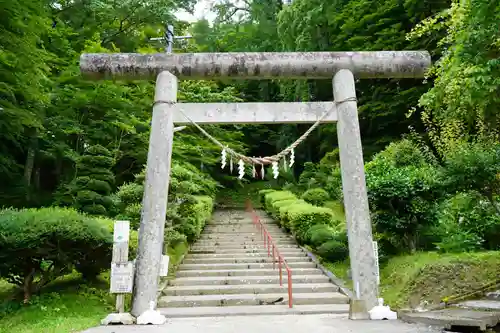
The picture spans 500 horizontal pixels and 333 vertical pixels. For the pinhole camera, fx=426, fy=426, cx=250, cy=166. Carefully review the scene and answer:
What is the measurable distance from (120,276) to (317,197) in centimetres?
1219

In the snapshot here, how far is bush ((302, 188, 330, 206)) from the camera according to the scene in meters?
17.6

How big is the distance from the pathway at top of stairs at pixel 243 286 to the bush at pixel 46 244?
1713mm

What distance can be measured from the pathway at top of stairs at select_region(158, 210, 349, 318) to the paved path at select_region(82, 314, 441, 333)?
483 millimetres

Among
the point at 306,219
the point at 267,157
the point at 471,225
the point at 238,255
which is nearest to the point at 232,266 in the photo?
the point at 238,255

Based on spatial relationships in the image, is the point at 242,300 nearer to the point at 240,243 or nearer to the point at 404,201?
the point at 404,201

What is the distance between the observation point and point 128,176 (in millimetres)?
17000

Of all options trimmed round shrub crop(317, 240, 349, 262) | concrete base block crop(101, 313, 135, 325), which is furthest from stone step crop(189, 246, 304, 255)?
concrete base block crop(101, 313, 135, 325)

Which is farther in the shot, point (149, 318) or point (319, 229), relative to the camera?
point (319, 229)

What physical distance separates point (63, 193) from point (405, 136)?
12589 mm

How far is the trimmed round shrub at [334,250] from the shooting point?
10.8 metres

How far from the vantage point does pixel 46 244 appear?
738 cm

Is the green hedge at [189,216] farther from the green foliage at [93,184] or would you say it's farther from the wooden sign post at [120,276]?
the wooden sign post at [120,276]

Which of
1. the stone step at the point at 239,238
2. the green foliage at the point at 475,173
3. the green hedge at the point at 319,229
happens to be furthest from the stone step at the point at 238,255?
the green foliage at the point at 475,173

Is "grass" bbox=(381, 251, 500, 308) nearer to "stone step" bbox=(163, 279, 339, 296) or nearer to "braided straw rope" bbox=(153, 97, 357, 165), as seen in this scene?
Result: "stone step" bbox=(163, 279, 339, 296)
